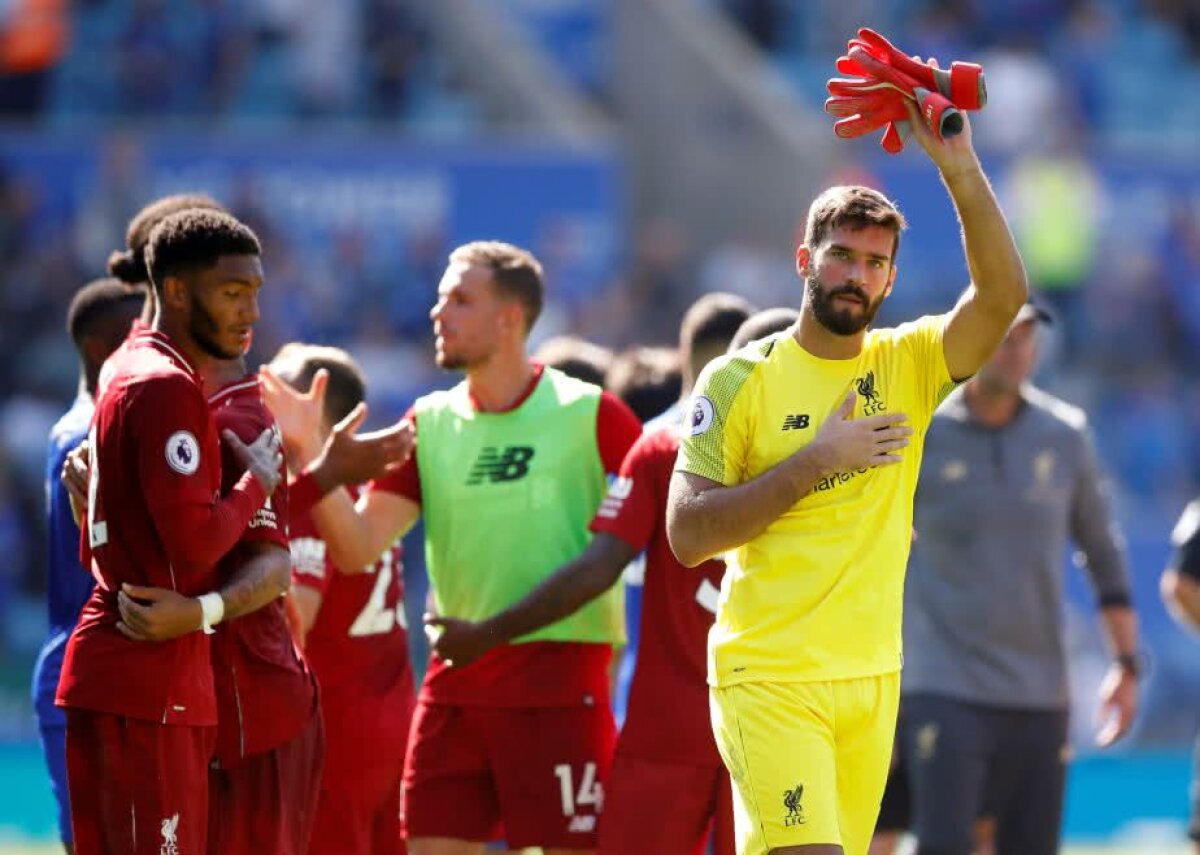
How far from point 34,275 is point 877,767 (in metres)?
13.6

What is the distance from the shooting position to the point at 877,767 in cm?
602

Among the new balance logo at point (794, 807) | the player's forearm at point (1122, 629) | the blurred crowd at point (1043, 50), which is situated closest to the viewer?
the new balance logo at point (794, 807)

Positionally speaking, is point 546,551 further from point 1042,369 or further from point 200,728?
point 1042,369

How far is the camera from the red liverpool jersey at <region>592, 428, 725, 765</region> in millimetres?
6988

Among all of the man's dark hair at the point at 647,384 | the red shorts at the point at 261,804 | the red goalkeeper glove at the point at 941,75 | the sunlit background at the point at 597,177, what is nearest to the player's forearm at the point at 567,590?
the red shorts at the point at 261,804

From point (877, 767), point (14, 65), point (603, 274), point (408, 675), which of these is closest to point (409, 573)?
point (603, 274)

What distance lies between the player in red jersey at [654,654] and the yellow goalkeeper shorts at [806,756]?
93 cm

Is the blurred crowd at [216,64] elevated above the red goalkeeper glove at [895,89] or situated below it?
above

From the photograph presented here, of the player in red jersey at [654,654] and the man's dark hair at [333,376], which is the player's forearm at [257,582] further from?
the man's dark hair at [333,376]

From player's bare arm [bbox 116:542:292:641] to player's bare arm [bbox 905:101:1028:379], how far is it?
2021 mm

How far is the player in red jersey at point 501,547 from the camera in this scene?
7383mm

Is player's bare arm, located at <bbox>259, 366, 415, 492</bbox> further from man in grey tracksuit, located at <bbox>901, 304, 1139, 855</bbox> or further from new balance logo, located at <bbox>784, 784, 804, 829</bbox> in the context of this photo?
man in grey tracksuit, located at <bbox>901, 304, 1139, 855</bbox>

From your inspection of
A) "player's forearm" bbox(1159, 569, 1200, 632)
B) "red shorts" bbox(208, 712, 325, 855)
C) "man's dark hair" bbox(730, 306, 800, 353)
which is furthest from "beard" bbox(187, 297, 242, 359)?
"player's forearm" bbox(1159, 569, 1200, 632)

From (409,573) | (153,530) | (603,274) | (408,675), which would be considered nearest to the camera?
(153,530)
